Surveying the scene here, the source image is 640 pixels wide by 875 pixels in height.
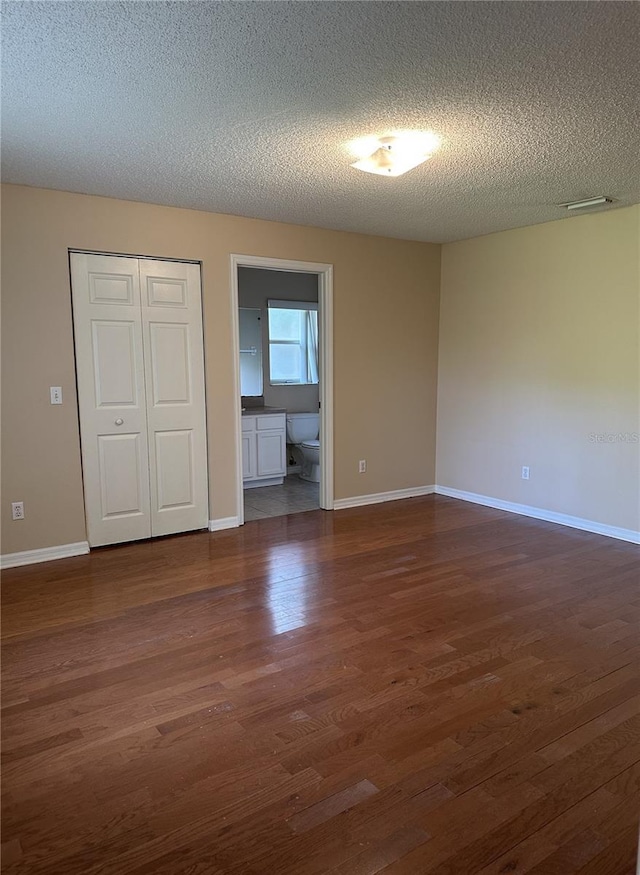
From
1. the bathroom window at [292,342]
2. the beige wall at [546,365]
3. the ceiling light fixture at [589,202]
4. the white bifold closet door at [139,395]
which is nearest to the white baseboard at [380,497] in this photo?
the beige wall at [546,365]

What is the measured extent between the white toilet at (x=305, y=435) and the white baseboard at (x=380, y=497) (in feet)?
3.26

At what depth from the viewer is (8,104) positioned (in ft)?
7.47

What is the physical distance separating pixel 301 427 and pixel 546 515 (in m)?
2.83


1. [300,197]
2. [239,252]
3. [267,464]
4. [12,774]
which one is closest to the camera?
[12,774]

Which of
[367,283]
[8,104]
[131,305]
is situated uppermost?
[8,104]

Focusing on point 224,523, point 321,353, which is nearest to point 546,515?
point 321,353

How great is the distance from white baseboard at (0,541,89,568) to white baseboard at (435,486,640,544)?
3.35 m

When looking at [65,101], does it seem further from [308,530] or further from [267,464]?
[267,464]

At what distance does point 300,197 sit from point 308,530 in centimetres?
244

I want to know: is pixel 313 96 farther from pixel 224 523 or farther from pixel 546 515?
pixel 546 515

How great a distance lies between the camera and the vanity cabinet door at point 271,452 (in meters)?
5.77

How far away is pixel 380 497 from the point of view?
5301 millimetres

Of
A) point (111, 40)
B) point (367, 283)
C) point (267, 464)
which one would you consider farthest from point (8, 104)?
point (267, 464)

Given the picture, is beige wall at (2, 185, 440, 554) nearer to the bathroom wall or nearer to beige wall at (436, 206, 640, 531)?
beige wall at (436, 206, 640, 531)
